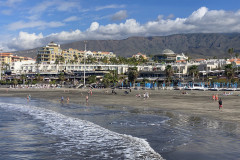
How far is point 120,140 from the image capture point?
51.2 ft

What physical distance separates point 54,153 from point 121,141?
4.06 metres

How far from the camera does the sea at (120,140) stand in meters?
12.6

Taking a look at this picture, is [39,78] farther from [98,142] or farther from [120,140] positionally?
[120,140]

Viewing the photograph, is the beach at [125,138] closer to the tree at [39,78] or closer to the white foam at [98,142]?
the white foam at [98,142]

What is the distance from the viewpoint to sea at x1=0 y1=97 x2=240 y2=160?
1258 cm

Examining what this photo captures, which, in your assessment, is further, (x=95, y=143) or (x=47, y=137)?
(x=47, y=137)

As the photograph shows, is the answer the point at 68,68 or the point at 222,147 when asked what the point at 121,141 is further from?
the point at 68,68

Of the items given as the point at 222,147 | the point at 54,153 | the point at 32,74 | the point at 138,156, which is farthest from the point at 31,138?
the point at 32,74

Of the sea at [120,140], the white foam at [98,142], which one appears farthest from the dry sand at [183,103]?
the white foam at [98,142]

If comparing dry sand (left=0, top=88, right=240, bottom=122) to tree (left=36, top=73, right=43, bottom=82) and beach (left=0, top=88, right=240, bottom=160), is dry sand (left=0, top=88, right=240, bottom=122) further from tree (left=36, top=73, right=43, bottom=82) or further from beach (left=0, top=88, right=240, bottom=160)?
tree (left=36, top=73, right=43, bottom=82)

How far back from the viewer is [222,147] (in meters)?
13.5

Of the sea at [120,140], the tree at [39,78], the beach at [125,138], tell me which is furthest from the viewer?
the tree at [39,78]

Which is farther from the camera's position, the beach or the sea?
the beach

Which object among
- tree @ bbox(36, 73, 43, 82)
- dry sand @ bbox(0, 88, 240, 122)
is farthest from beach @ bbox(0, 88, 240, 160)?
tree @ bbox(36, 73, 43, 82)
